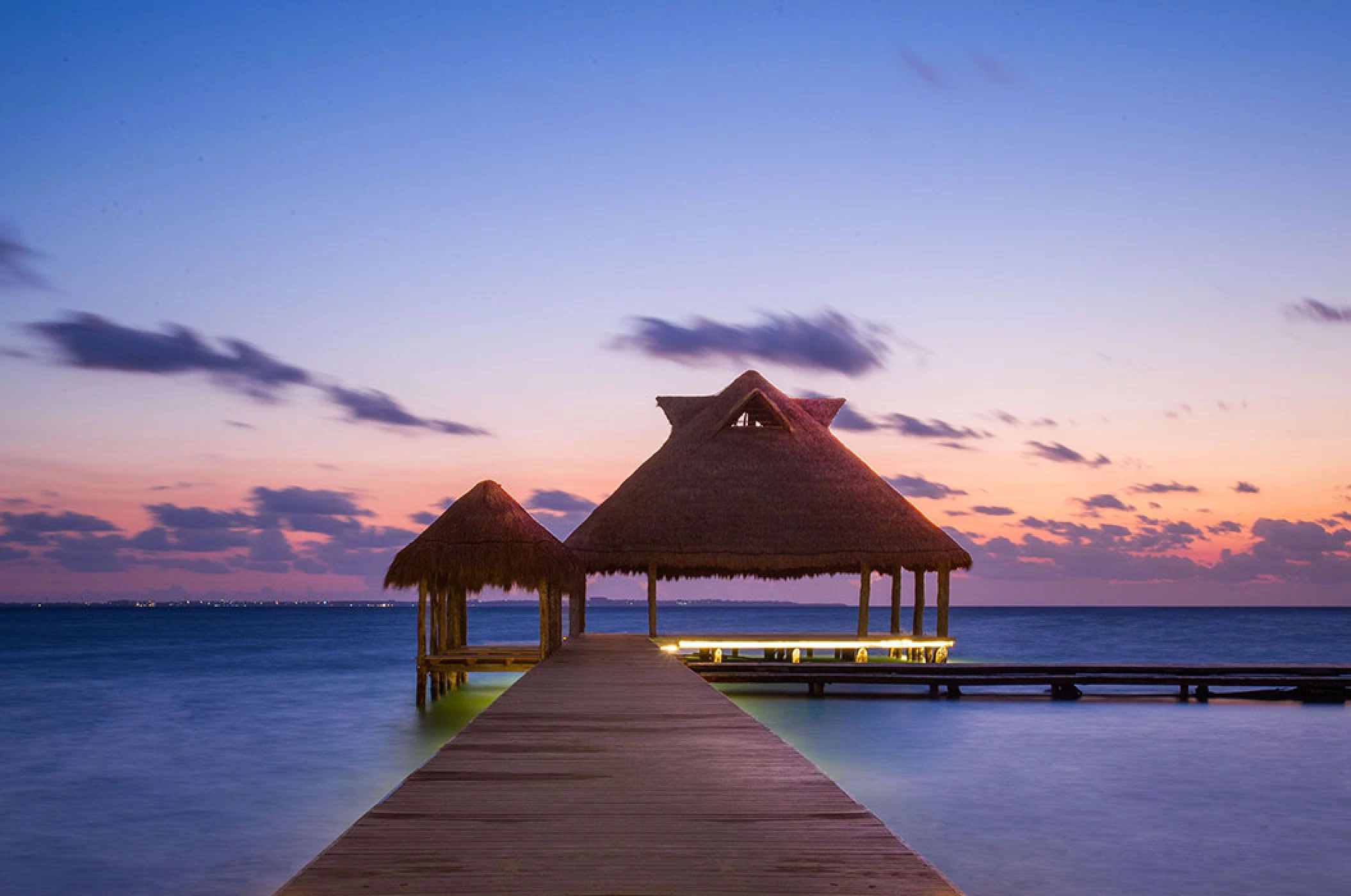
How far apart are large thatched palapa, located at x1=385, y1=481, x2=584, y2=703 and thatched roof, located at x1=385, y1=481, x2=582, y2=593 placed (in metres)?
0.01

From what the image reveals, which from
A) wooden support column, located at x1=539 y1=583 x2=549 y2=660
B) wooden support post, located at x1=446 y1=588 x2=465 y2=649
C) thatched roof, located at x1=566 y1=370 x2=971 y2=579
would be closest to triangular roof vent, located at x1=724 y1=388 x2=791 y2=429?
thatched roof, located at x1=566 y1=370 x2=971 y2=579

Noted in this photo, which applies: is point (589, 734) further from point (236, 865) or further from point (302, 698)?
point (302, 698)

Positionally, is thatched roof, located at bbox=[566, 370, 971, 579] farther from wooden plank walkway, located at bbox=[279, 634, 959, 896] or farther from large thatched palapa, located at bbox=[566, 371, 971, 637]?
wooden plank walkway, located at bbox=[279, 634, 959, 896]

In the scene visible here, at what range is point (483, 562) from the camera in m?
18.8

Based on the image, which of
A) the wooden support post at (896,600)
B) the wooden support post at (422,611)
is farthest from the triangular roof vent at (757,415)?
the wooden support post at (422,611)

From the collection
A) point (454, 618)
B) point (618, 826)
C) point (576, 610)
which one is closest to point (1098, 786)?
point (618, 826)

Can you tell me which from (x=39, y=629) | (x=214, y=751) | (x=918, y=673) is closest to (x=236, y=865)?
(x=214, y=751)

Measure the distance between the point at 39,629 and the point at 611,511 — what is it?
265ft

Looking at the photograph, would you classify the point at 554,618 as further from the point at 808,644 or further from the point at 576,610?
the point at 808,644

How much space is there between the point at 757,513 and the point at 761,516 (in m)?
0.12

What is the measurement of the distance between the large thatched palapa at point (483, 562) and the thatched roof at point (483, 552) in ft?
0.03

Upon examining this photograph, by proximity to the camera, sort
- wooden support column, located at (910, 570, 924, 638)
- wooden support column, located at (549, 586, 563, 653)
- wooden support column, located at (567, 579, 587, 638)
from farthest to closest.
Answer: wooden support column, located at (910, 570, 924, 638) → wooden support column, located at (567, 579, 587, 638) → wooden support column, located at (549, 586, 563, 653)

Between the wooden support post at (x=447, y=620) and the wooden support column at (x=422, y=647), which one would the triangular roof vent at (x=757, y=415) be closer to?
the wooden support post at (x=447, y=620)

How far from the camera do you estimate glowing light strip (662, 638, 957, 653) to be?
903 inches
